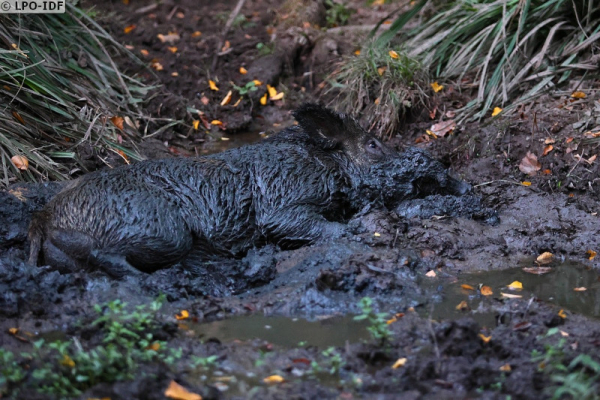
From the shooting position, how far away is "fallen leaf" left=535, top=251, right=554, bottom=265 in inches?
195

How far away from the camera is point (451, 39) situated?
7.86 meters

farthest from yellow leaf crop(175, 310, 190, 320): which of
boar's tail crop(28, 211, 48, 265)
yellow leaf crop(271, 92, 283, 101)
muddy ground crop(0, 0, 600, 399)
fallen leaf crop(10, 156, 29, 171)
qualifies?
yellow leaf crop(271, 92, 283, 101)

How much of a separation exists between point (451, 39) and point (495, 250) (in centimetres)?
356

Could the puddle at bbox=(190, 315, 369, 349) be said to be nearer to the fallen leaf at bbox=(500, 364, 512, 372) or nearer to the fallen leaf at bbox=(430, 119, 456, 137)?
the fallen leaf at bbox=(500, 364, 512, 372)

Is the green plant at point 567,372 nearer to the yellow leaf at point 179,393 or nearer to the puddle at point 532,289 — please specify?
the puddle at point 532,289

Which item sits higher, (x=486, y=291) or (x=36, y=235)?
(x=36, y=235)

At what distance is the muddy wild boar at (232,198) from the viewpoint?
4.61m

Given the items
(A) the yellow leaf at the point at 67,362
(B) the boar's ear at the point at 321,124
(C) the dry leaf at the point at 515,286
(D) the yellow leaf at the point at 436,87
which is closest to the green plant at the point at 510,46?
(D) the yellow leaf at the point at 436,87

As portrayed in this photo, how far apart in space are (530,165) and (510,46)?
1.57 meters

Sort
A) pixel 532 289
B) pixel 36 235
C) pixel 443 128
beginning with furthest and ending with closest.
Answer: pixel 443 128
pixel 36 235
pixel 532 289

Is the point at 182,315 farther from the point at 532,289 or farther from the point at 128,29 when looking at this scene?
the point at 128,29

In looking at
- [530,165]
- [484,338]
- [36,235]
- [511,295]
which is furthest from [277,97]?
[484,338]

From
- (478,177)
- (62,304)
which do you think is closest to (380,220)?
(478,177)

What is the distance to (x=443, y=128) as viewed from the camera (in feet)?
23.8
